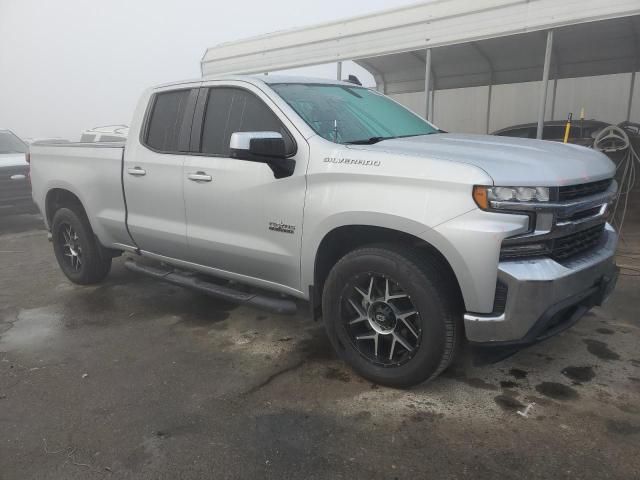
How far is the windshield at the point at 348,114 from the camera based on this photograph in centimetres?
327

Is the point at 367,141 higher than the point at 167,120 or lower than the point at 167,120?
lower

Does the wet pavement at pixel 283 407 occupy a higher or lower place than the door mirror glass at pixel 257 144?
lower

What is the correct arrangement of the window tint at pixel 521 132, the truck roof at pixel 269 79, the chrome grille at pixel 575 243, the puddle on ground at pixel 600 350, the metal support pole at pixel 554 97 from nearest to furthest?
the chrome grille at pixel 575 243
the puddle on ground at pixel 600 350
the truck roof at pixel 269 79
the window tint at pixel 521 132
the metal support pole at pixel 554 97

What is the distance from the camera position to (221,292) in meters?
3.73

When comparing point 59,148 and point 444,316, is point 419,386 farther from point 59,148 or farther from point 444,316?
point 59,148

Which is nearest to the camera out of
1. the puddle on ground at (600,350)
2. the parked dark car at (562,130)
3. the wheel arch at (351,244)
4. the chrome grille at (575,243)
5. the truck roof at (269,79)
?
the chrome grille at (575,243)

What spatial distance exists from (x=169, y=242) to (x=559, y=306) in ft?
9.50

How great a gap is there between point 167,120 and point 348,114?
1.58m

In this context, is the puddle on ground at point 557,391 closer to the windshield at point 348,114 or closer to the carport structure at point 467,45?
the windshield at point 348,114

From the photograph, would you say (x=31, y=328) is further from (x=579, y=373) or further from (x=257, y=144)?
(x=579, y=373)

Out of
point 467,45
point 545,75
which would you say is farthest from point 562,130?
point 545,75

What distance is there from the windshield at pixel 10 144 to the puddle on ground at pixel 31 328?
6.28 metres

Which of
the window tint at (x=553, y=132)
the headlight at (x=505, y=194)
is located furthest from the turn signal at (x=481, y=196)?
the window tint at (x=553, y=132)

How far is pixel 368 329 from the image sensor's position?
3.06 metres
